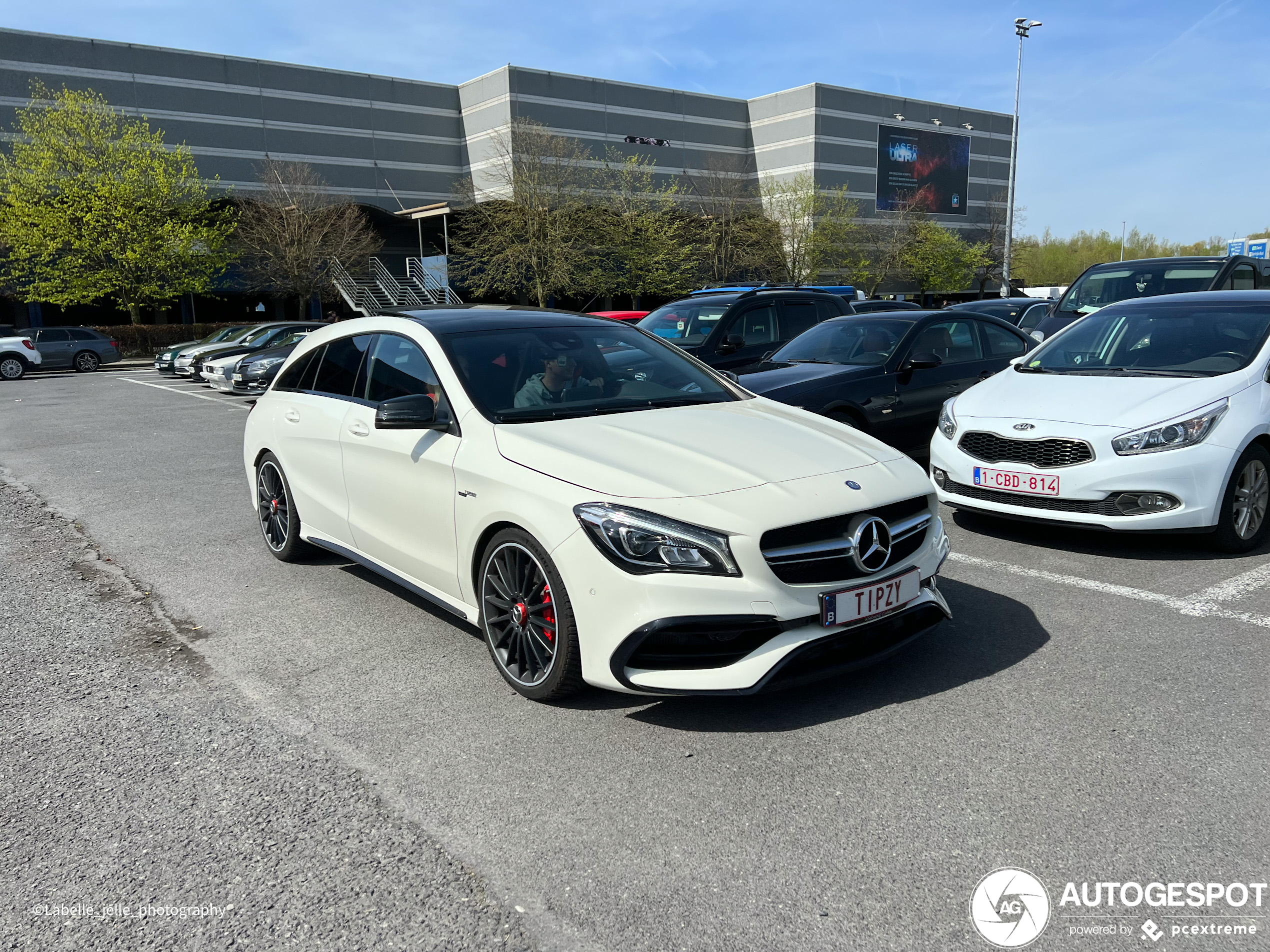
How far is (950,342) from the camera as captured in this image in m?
9.02

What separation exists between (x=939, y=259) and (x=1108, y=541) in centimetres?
6199

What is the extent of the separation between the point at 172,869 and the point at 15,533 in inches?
216

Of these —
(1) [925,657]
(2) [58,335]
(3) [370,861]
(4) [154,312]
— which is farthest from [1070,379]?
(4) [154,312]

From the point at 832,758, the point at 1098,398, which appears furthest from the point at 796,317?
the point at 832,758

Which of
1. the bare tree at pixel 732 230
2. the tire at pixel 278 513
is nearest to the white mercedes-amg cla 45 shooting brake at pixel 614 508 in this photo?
the tire at pixel 278 513

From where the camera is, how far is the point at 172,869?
8.96ft

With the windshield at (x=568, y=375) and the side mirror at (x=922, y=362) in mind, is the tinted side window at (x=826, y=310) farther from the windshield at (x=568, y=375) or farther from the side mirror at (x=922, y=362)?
the windshield at (x=568, y=375)

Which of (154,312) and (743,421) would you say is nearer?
(743,421)

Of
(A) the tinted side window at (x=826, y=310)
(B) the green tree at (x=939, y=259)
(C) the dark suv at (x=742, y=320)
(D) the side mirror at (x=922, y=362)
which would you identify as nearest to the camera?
(D) the side mirror at (x=922, y=362)

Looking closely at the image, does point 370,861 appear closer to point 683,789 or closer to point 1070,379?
point 683,789

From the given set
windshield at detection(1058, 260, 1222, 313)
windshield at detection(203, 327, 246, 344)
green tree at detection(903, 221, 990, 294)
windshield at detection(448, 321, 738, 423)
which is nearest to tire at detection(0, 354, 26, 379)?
windshield at detection(203, 327, 246, 344)

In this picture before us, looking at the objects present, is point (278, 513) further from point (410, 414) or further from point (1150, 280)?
point (1150, 280)

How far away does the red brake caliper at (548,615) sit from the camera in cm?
364

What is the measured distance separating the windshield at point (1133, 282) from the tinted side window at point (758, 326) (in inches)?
144
